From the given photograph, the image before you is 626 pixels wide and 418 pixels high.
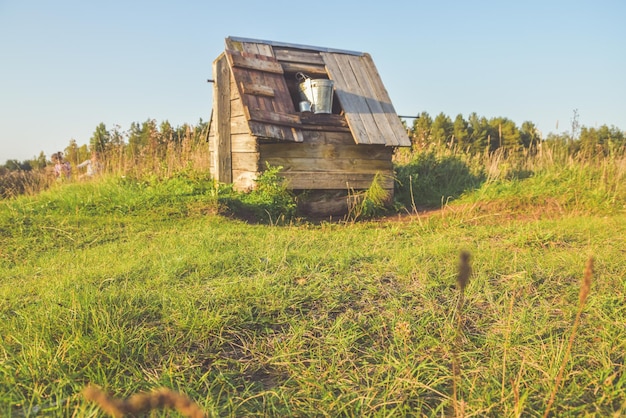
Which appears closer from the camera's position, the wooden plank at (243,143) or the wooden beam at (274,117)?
the wooden beam at (274,117)

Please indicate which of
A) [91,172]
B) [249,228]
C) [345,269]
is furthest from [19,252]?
[91,172]

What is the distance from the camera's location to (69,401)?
6.20 feet

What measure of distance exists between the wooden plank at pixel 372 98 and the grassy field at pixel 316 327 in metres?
4.10

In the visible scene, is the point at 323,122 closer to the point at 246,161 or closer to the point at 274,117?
the point at 274,117

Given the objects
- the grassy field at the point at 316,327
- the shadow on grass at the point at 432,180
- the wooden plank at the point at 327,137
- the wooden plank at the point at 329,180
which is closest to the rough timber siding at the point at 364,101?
the wooden plank at the point at 327,137

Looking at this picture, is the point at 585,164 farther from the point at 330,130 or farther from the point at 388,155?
the point at 330,130

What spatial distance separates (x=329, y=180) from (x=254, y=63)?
8.09 feet

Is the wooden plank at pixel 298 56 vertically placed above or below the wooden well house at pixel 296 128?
above

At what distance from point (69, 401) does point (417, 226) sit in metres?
4.81

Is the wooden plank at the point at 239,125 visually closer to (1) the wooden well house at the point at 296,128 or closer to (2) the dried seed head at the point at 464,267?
(1) the wooden well house at the point at 296,128

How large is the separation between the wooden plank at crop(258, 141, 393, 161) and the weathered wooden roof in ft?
1.02

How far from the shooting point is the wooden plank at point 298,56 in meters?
8.96

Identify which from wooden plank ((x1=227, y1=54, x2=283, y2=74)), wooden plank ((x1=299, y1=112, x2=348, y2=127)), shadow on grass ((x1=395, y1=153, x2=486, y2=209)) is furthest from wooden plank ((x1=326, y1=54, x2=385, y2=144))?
shadow on grass ((x1=395, y1=153, x2=486, y2=209))

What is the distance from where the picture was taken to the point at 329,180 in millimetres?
8367
